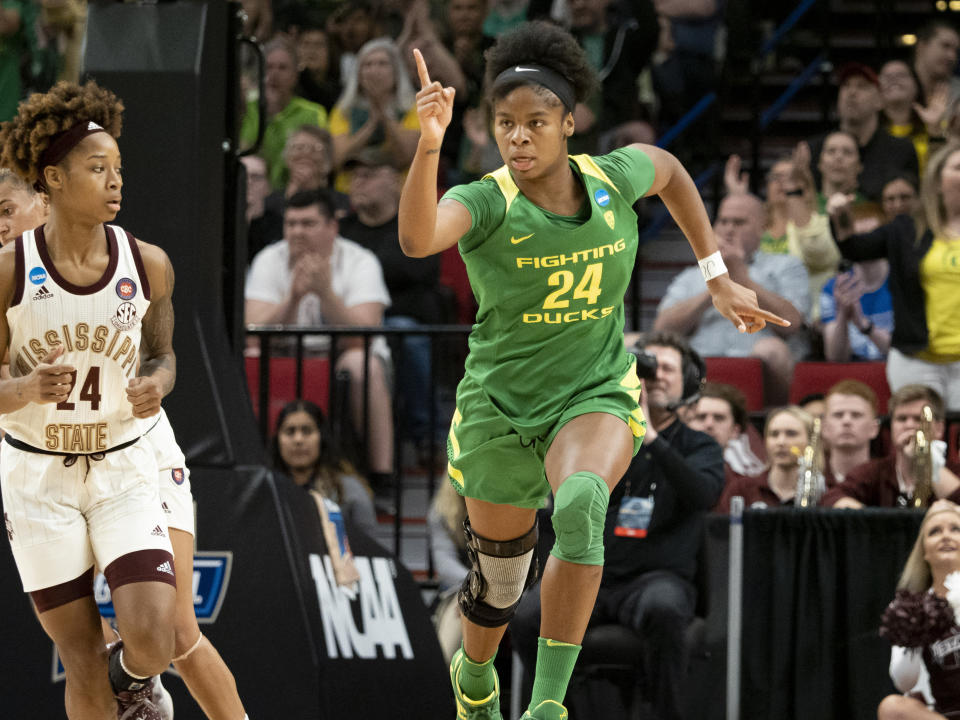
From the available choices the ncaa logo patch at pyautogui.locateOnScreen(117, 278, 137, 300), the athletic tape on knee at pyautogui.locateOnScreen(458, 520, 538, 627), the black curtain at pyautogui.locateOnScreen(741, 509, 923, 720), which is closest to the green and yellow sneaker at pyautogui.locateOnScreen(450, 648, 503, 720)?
the athletic tape on knee at pyautogui.locateOnScreen(458, 520, 538, 627)

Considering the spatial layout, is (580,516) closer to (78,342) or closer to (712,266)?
(712,266)

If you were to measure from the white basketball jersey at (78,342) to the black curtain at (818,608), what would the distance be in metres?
3.22

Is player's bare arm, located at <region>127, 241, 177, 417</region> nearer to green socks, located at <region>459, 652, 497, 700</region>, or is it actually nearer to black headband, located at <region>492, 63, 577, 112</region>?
black headband, located at <region>492, 63, 577, 112</region>

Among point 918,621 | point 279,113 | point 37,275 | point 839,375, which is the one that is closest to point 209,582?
point 37,275

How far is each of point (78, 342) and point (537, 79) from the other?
1.54 metres

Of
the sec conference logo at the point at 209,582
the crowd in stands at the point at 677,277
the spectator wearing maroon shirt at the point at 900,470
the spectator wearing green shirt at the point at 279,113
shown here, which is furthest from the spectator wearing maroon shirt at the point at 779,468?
the spectator wearing green shirt at the point at 279,113

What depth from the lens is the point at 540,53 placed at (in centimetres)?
438

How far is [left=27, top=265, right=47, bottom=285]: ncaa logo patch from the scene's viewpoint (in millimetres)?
4227

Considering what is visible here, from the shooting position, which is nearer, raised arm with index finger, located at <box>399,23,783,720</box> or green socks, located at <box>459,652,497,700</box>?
raised arm with index finger, located at <box>399,23,783,720</box>

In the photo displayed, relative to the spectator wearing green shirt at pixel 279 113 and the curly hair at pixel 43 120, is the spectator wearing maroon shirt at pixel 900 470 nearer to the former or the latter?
the curly hair at pixel 43 120

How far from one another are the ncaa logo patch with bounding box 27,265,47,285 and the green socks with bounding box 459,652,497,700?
178 cm

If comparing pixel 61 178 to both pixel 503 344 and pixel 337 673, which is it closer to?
pixel 503 344

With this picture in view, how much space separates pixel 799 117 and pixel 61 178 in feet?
28.5

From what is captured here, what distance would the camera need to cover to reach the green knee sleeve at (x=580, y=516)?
156 inches
